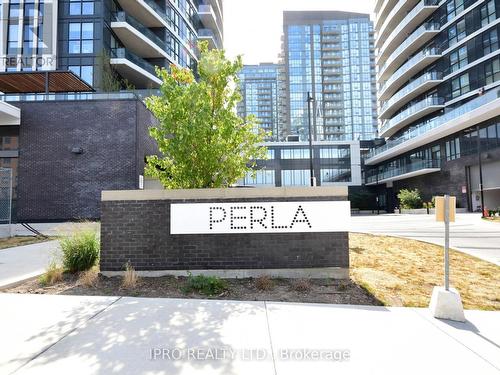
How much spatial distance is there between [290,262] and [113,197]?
416 cm

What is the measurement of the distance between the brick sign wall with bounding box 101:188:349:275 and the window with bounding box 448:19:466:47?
158 ft

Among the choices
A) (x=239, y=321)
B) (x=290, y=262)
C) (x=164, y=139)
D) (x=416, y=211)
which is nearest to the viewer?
(x=239, y=321)

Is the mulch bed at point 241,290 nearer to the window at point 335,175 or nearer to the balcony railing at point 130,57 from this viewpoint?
the balcony railing at point 130,57

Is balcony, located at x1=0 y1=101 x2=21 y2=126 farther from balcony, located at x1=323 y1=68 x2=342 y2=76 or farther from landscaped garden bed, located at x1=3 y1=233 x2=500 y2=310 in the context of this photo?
balcony, located at x1=323 y1=68 x2=342 y2=76

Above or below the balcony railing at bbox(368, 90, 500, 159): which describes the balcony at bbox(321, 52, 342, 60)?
above

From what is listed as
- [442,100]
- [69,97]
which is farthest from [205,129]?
[442,100]

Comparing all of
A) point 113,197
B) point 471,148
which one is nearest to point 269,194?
point 113,197

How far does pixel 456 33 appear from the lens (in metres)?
43.2

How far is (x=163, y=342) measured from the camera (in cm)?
397

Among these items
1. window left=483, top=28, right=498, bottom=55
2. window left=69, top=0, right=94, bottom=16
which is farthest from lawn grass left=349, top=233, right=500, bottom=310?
window left=483, top=28, right=498, bottom=55

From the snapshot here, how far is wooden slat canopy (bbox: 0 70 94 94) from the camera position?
20.6m

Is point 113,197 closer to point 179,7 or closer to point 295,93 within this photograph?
point 179,7

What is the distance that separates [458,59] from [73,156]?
47.0m

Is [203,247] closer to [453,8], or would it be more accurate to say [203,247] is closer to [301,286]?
[301,286]
